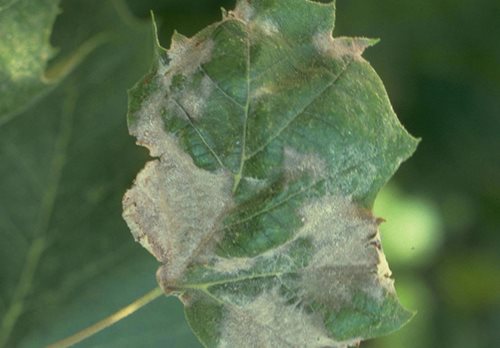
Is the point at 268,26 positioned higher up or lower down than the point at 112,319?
higher up

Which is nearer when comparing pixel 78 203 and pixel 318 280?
pixel 318 280

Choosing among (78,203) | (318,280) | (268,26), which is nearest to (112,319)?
(78,203)

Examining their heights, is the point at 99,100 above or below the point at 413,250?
above

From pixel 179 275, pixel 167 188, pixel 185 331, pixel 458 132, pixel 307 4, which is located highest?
pixel 307 4

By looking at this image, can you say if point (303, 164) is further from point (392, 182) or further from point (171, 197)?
point (392, 182)

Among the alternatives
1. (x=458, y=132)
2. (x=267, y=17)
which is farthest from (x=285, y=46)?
(x=458, y=132)

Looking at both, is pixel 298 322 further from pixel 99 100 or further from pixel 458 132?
pixel 458 132
